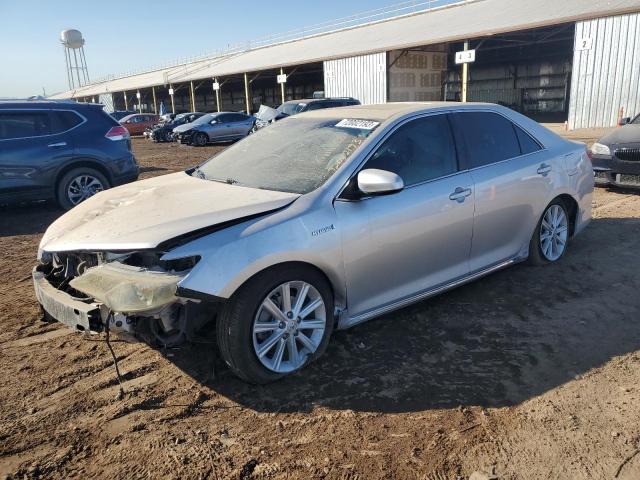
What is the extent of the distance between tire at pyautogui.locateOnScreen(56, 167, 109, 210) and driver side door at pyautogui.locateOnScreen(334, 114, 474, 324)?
6.34 m

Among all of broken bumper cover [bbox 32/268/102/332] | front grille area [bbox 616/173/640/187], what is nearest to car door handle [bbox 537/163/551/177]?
broken bumper cover [bbox 32/268/102/332]

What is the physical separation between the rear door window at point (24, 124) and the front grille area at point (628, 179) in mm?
9010

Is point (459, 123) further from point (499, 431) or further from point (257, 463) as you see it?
point (257, 463)

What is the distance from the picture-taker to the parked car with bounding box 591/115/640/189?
789 cm

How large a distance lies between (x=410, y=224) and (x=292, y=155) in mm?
1039

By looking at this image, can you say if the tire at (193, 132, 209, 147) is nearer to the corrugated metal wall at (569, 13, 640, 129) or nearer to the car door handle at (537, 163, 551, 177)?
the corrugated metal wall at (569, 13, 640, 129)

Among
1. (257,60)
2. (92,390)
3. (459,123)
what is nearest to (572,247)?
(459,123)

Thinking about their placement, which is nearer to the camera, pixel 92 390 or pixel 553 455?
pixel 553 455

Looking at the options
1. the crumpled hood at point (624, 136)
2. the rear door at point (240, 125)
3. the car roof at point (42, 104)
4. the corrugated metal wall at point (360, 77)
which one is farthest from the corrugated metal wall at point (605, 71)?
the car roof at point (42, 104)

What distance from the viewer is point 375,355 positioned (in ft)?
11.3

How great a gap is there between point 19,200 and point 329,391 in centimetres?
689

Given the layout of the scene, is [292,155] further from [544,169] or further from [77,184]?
[77,184]

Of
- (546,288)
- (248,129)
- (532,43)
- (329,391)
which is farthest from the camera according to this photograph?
(532,43)

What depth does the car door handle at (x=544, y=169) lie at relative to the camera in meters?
4.62
